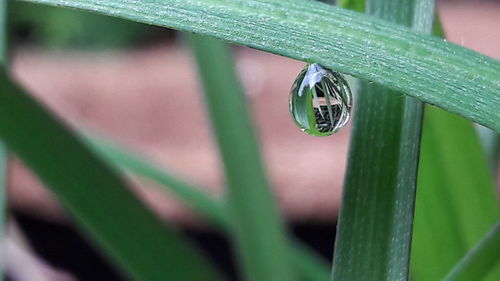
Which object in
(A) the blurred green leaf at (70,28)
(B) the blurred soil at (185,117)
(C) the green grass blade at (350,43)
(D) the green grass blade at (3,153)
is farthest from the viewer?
(A) the blurred green leaf at (70,28)

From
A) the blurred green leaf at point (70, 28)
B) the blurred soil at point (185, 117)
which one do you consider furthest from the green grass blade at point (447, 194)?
the blurred green leaf at point (70, 28)

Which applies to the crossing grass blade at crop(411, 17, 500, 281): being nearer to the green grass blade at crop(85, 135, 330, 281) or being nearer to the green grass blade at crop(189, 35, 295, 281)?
the green grass blade at crop(189, 35, 295, 281)

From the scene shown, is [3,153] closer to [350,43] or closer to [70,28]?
[350,43]

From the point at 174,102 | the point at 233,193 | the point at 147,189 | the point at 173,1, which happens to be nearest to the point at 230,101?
the point at 233,193

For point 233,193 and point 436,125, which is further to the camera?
point 233,193

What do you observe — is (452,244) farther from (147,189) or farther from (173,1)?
(147,189)

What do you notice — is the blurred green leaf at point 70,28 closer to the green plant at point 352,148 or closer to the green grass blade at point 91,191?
the green plant at point 352,148

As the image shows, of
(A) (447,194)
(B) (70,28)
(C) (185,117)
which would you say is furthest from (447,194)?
(B) (70,28)
